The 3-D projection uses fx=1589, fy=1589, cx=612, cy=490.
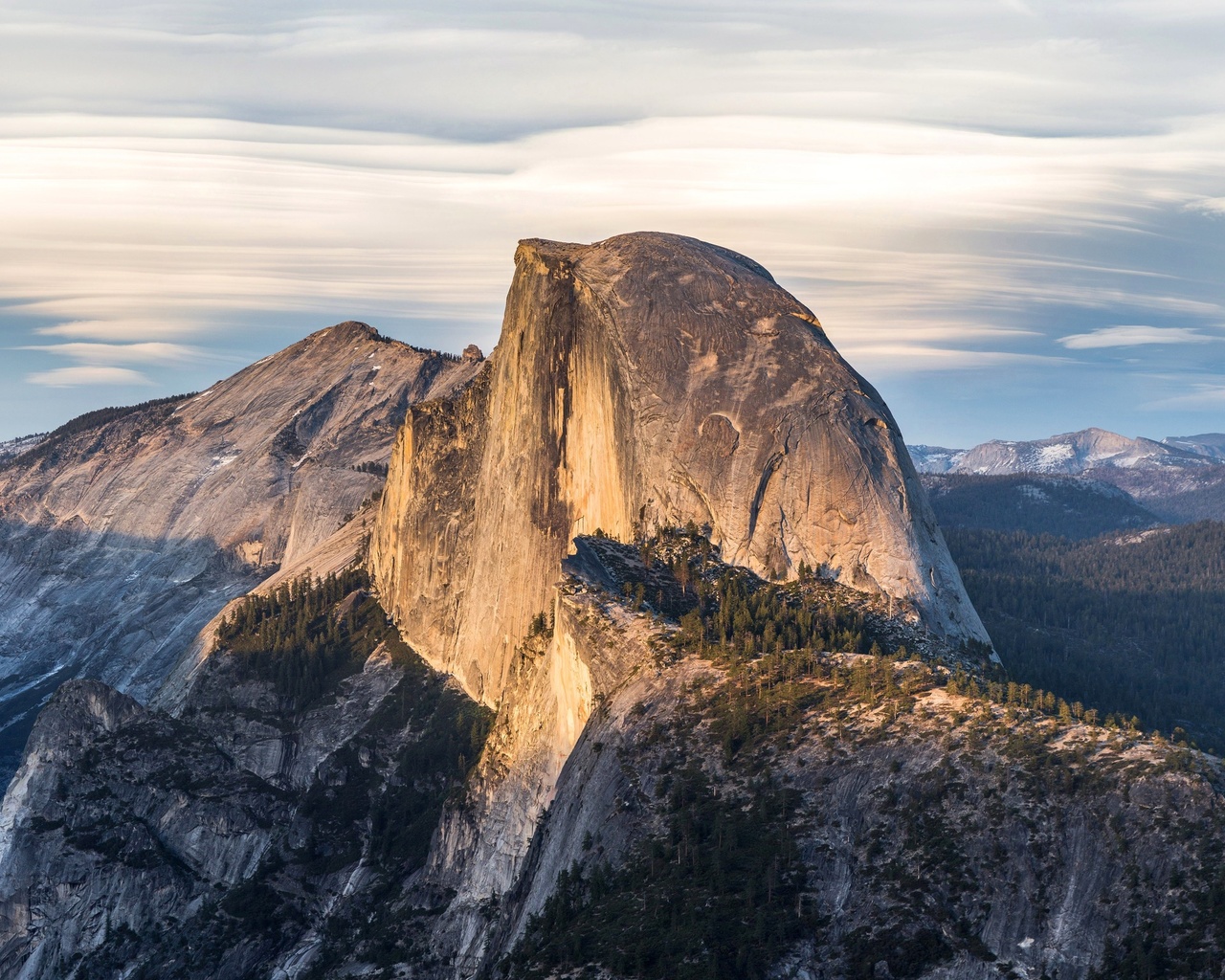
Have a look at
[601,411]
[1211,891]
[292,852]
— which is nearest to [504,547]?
[601,411]

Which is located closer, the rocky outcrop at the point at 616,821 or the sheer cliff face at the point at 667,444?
the rocky outcrop at the point at 616,821

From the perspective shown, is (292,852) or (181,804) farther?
(181,804)

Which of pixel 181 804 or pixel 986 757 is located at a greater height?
pixel 986 757

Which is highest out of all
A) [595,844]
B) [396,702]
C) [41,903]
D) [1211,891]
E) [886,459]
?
[886,459]

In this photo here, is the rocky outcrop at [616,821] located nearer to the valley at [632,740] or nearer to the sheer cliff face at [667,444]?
the valley at [632,740]

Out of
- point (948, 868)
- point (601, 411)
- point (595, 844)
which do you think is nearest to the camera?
point (948, 868)

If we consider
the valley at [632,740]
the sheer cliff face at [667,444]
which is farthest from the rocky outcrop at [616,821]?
the sheer cliff face at [667,444]

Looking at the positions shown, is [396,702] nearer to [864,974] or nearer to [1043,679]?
[1043,679]

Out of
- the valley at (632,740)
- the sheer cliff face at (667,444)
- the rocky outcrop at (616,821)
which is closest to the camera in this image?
the rocky outcrop at (616,821)
